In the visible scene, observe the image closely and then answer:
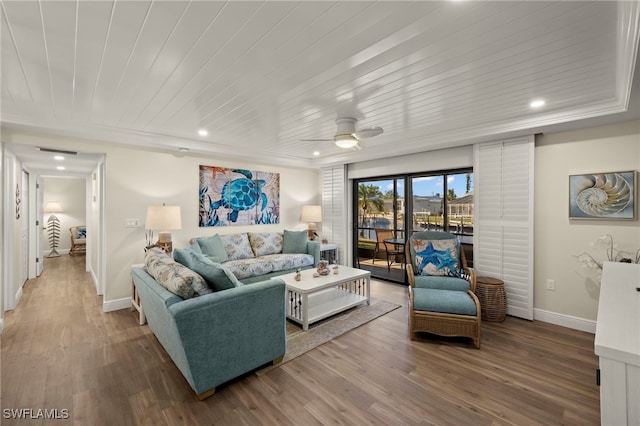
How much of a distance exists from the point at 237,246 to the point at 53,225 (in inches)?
272

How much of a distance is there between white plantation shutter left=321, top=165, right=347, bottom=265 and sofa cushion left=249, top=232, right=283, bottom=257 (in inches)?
47.0

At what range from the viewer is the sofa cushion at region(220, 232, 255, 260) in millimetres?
4609

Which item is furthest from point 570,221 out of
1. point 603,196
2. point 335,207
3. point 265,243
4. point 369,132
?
point 265,243

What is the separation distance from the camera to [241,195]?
16.9 feet

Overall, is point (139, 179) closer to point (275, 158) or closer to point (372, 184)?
point (275, 158)

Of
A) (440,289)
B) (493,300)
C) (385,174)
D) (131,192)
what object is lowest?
(493,300)

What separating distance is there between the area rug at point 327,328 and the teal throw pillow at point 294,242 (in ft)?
5.69

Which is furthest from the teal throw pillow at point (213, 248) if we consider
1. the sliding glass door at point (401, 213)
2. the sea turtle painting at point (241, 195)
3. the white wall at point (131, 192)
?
the sliding glass door at point (401, 213)

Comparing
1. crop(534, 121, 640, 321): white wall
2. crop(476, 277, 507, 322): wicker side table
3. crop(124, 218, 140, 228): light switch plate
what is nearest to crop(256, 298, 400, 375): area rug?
crop(476, 277, 507, 322): wicker side table

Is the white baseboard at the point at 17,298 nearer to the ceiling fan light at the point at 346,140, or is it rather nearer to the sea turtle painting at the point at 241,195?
the sea turtle painting at the point at 241,195

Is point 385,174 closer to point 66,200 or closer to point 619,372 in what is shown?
point 619,372

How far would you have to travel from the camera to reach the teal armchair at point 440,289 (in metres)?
2.80

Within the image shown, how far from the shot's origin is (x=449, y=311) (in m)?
2.83

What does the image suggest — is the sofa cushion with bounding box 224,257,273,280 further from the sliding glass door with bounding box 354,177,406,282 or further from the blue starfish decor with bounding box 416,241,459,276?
the blue starfish decor with bounding box 416,241,459,276
